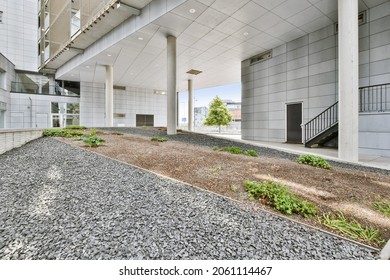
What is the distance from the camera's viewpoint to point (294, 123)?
1285 centimetres

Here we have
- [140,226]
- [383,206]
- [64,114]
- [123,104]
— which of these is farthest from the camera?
[123,104]

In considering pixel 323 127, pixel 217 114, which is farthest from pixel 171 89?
pixel 217 114

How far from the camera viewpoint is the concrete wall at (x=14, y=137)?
6.50m

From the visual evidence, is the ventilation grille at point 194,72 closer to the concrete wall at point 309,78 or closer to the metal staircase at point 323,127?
the concrete wall at point 309,78

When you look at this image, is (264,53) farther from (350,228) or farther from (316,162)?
(350,228)

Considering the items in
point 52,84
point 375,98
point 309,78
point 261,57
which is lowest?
point 375,98

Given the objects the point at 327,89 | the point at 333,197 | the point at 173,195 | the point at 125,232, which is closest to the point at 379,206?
the point at 333,197

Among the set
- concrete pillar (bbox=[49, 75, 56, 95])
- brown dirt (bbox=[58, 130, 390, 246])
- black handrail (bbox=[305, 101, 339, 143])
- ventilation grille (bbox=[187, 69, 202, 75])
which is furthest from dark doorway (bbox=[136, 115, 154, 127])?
brown dirt (bbox=[58, 130, 390, 246])

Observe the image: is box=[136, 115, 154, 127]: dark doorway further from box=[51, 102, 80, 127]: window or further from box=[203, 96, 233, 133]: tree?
box=[203, 96, 233, 133]: tree

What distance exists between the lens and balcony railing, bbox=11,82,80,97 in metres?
20.3

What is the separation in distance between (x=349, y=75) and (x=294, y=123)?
6080mm

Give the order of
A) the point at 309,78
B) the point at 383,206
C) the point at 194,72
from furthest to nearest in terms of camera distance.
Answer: the point at 194,72
the point at 309,78
the point at 383,206

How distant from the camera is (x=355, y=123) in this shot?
279 inches
